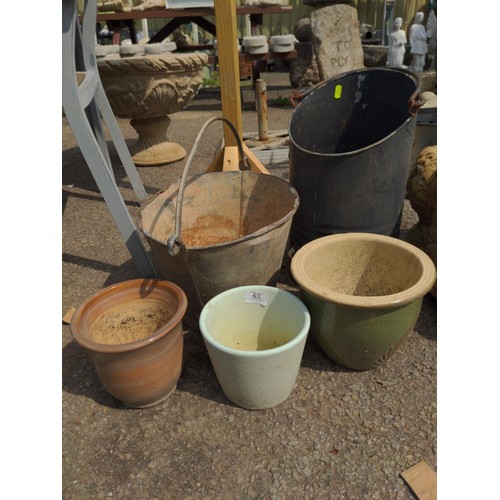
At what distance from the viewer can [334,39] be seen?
6680 millimetres

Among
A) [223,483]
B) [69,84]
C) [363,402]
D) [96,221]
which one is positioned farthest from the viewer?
[96,221]

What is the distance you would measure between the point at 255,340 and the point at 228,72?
1.89 m

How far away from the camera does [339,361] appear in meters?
1.92

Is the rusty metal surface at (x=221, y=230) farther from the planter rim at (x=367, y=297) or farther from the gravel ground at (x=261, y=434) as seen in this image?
the gravel ground at (x=261, y=434)

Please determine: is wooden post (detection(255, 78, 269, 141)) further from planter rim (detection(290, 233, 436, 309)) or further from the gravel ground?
the gravel ground

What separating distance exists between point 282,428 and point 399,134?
160 centimetres

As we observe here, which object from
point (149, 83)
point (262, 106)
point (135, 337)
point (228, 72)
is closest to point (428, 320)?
point (135, 337)

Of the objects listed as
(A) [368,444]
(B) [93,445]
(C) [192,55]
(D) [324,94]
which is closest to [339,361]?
(A) [368,444]

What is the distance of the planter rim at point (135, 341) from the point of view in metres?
1.55

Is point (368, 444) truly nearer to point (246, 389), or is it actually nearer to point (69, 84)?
point (246, 389)

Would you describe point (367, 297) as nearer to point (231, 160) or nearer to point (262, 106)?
point (231, 160)

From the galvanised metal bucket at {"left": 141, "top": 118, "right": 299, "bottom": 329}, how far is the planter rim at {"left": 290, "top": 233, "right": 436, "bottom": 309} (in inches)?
7.1

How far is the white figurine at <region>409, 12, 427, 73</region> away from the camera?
7289 mm

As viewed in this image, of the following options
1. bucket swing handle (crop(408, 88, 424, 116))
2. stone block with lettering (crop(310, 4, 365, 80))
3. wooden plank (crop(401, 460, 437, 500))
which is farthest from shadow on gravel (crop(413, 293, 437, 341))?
stone block with lettering (crop(310, 4, 365, 80))
